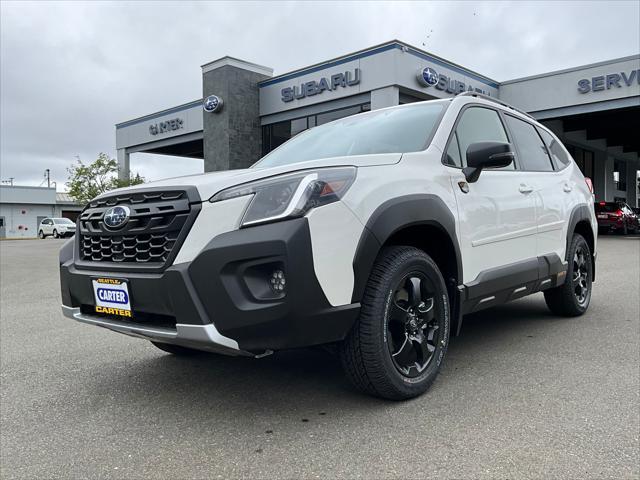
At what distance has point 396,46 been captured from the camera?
17.6m

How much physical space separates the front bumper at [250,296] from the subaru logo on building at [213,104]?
2109cm

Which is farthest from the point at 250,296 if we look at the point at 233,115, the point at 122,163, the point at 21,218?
the point at 21,218

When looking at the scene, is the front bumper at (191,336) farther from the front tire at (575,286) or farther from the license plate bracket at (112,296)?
the front tire at (575,286)

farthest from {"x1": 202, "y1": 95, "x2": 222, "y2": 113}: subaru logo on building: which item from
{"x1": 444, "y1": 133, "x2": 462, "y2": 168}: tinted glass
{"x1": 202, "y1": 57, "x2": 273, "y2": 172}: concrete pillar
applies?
{"x1": 444, "y1": 133, "x2": 462, "y2": 168}: tinted glass

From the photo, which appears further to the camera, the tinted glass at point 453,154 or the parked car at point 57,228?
the parked car at point 57,228

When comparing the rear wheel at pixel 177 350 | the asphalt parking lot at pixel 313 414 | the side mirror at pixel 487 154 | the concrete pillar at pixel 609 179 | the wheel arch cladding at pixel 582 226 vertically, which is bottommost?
the asphalt parking lot at pixel 313 414

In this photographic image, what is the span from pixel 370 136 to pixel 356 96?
16437mm

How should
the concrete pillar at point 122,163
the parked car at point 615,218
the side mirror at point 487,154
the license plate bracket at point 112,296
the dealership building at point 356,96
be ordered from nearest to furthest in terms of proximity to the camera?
the license plate bracket at point 112,296
the side mirror at point 487,154
the dealership building at point 356,96
the parked car at point 615,218
the concrete pillar at point 122,163

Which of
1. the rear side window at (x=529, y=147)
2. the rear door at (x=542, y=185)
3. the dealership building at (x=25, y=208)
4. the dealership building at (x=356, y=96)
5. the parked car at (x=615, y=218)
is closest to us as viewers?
the rear door at (x=542, y=185)

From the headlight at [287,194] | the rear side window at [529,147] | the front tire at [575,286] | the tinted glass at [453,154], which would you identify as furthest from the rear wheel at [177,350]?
the front tire at [575,286]

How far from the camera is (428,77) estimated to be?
1822cm

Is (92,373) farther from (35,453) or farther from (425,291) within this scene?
(425,291)

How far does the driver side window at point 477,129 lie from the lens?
11.6 feet

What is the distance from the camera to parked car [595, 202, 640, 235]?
2119 centimetres
